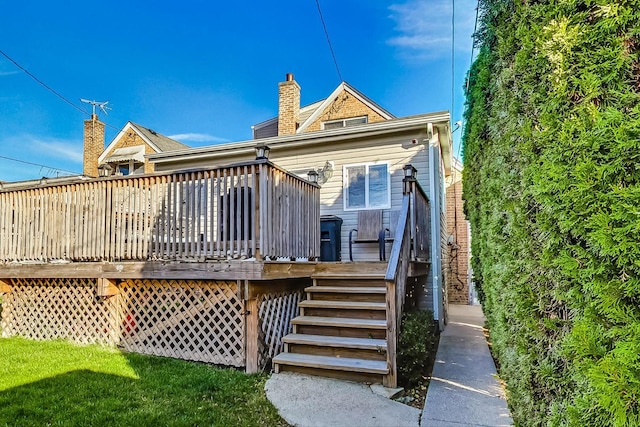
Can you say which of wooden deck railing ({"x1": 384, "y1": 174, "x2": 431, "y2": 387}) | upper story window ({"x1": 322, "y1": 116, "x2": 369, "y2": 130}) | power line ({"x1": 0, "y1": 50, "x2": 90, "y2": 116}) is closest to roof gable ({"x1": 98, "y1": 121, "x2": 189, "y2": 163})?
power line ({"x1": 0, "y1": 50, "x2": 90, "y2": 116})

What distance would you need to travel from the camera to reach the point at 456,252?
43.1 feet

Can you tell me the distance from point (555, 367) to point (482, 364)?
380 cm

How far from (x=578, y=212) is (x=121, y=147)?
801 inches

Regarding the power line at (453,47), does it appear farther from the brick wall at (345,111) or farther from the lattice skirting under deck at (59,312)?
the lattice skirting under deck at (59,312)

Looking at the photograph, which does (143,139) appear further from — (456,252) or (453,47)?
(456,252)

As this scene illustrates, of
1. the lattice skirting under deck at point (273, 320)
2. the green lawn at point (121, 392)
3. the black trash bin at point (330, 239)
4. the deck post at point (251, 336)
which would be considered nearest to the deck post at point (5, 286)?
the green lawn at point (121, 392)

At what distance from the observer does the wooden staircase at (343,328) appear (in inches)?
165

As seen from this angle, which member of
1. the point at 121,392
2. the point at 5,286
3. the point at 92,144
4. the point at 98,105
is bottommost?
the point at 121,392

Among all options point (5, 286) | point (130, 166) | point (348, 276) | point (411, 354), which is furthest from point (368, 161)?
point (130, 166)

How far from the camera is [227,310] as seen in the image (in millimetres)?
4969

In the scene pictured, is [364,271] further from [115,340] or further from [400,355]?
[115,340]

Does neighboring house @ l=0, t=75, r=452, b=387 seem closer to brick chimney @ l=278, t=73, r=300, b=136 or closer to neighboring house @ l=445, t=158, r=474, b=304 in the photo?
brick chimney @ l=278, t=73, r=300, b=136

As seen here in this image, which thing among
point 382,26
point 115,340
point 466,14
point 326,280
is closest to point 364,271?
point 326,280

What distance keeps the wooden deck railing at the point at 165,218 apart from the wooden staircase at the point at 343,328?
2.52 ft
